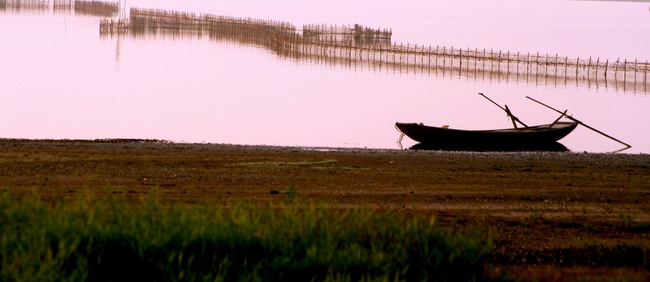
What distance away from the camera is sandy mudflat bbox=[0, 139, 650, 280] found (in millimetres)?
8330

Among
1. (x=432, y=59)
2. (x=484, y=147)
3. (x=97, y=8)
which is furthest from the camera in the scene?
(x=97, y=8)

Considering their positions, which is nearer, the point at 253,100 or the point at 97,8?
the point at 253,100

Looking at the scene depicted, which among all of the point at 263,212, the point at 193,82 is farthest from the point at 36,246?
the point at 193,82

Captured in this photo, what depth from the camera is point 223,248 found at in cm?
714

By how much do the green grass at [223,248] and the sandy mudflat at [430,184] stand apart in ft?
2.22

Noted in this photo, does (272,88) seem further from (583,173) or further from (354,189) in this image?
(354,189)

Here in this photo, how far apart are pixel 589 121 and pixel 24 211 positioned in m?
29.4

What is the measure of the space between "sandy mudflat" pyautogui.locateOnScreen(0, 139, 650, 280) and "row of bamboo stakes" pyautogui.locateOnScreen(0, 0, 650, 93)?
106 feet

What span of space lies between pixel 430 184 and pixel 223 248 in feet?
21.0

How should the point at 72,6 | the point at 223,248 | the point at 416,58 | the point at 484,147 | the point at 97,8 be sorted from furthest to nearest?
1. the point at 72,6
2. the point at 97,8
3. the point at 416,58
4. the point at 484,147
5. the point at 223,248

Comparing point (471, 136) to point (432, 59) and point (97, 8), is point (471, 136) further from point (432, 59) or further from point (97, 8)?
point (97, 8)

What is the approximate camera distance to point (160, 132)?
86.3 feet

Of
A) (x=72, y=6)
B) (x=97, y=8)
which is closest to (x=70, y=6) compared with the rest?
(x=72, y=6)

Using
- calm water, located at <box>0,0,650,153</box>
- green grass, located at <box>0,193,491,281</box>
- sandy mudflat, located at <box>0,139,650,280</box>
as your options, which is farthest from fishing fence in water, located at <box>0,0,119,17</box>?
green grass, located at <box>0,193,491,281</box>
